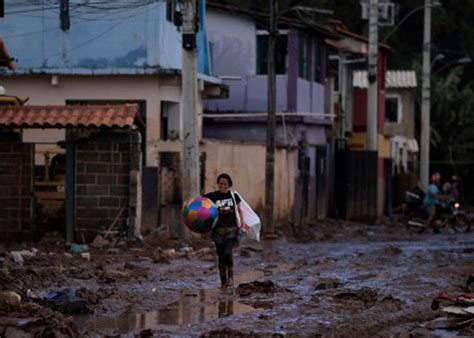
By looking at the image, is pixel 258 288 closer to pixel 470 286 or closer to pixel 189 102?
pixel 470 286

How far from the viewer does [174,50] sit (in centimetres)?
3014

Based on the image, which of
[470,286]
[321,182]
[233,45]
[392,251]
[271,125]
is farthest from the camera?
[321,182]

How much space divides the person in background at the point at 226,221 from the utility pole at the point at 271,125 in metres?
12.5

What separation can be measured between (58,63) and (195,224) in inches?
514

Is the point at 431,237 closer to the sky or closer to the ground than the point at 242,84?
closer to the ground

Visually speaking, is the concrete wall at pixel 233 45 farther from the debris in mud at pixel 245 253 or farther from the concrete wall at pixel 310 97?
the debris in mud at pixel 245 253

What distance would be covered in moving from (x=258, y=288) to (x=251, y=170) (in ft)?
50.2

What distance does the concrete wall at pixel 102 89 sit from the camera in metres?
29.8

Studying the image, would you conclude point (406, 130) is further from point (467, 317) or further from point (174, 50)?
point (467, 317)

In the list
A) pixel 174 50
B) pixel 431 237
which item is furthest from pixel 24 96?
pixel 431 237

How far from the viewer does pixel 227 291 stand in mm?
17453

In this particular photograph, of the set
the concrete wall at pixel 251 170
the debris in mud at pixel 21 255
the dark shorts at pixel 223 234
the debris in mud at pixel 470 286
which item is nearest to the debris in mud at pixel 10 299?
the dark shorts at pixel 223 234

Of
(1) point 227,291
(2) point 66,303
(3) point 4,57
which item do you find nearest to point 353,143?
(3) point 4,57

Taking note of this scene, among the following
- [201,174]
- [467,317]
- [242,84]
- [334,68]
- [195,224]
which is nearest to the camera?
[467,317]
